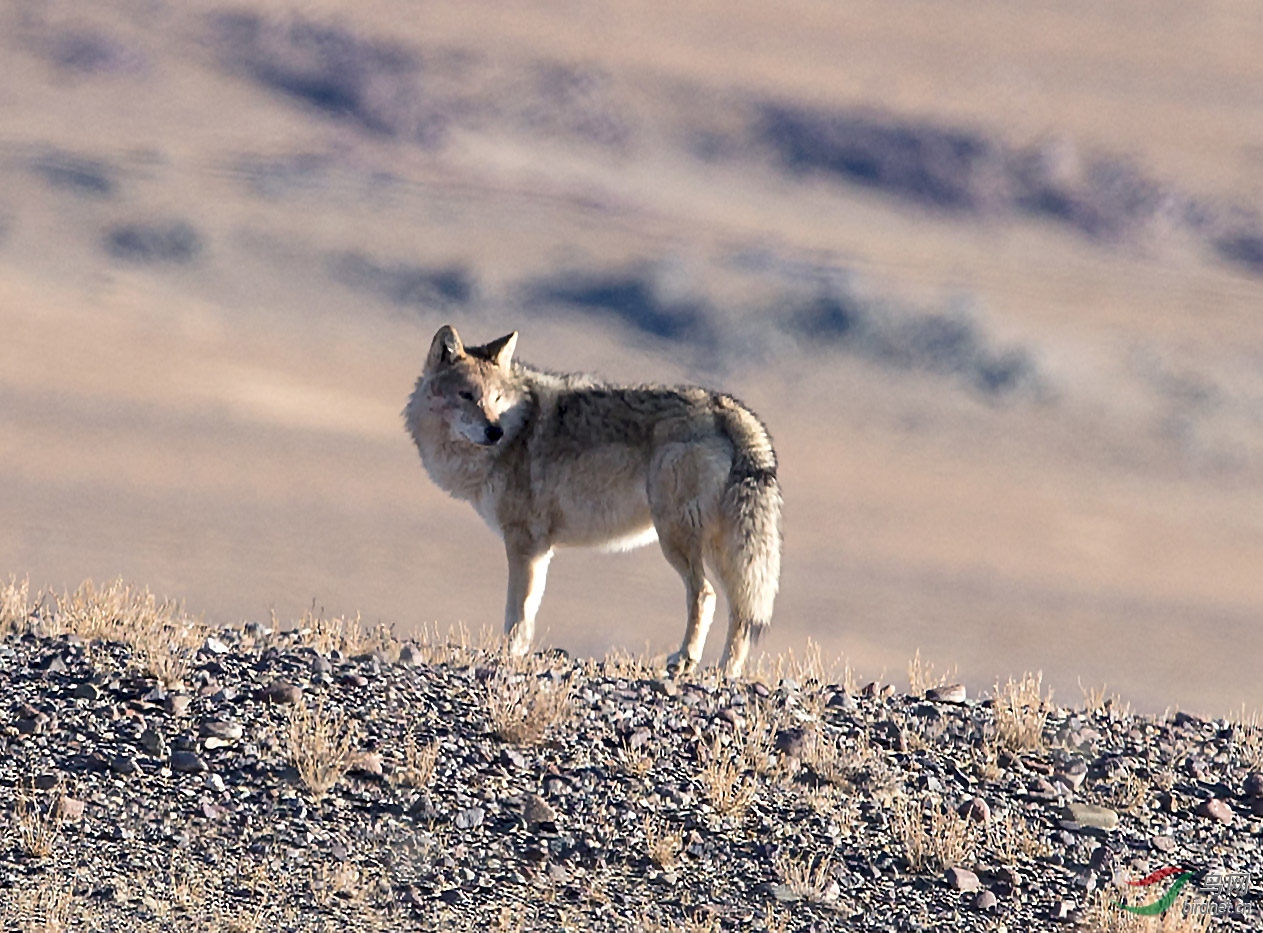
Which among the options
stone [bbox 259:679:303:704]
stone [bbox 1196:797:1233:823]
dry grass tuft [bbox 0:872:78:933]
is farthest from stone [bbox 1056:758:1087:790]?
dry grass tuft [bbox 0:872:78:933]

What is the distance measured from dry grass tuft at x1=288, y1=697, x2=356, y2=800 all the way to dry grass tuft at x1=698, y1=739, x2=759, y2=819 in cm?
206

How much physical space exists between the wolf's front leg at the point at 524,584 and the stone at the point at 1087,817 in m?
4.27

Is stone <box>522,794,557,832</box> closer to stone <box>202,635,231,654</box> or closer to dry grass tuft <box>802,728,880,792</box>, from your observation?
dry grass tuft <box>802,728,880,792</box>

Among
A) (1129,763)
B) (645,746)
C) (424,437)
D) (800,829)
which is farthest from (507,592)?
(1129,763)

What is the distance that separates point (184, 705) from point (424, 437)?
407cm

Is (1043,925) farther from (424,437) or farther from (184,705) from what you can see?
(424,437)

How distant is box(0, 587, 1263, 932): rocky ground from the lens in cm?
809

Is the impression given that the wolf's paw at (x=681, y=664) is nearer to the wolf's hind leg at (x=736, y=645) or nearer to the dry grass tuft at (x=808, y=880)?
the wolf's hind leg at (x=736, y=645)

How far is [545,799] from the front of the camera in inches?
358

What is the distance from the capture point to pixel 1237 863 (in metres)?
9.55

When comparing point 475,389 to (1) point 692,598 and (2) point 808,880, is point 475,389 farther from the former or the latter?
(2) point 808,880

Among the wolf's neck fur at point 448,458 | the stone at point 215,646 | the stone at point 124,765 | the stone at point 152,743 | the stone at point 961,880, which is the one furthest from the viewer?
the wolf's neck fur at point 448,458

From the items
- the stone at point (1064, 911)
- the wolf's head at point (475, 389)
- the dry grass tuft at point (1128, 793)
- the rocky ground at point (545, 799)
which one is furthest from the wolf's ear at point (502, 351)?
the stone at point (1064, 911)

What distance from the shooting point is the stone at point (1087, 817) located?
32.2 ft
